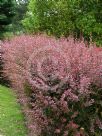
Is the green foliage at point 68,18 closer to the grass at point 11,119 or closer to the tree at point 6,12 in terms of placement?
the tree at point 6,12

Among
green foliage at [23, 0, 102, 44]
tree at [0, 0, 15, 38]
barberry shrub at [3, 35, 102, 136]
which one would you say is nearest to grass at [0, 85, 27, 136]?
barberry shrub at [3, 35, 102, 136]

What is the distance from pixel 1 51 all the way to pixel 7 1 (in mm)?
8744

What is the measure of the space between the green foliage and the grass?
6.34 m

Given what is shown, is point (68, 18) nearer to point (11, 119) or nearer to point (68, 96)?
point (11, 119)

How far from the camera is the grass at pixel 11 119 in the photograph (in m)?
8.68

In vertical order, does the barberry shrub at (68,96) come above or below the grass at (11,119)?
above

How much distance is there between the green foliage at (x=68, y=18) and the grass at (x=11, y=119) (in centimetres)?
634

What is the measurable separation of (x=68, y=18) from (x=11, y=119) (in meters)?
9.71

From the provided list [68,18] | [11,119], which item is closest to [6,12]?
[68,18]

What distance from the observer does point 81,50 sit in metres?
7.51

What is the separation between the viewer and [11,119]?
9734mm

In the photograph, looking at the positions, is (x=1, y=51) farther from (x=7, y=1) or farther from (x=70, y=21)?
(x=7, y=1)

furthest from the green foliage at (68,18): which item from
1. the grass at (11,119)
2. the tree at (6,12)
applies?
the grass at (11,119)

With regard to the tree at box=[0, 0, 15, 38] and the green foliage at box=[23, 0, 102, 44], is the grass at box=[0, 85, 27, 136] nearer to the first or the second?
the green foliage at box=[23, 0, 102, 44]
